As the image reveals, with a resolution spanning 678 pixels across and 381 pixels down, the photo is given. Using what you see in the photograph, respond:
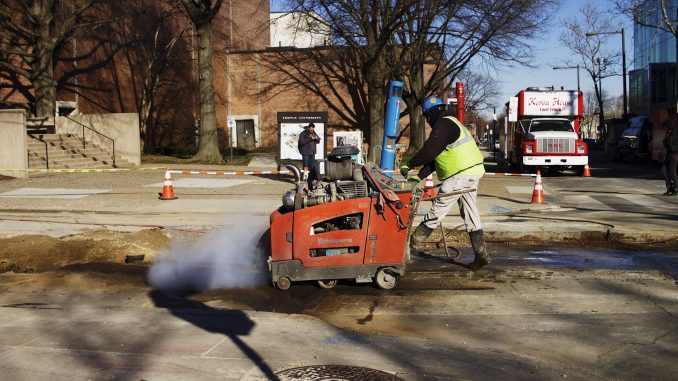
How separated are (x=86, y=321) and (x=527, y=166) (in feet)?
76.2

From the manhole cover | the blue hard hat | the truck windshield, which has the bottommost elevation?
the manhole cover

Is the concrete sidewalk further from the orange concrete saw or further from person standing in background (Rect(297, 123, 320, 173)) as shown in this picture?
the orange concrete saw

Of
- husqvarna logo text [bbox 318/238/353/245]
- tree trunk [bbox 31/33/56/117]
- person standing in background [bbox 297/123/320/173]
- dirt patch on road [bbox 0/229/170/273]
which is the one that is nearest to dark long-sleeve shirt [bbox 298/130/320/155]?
person standing in background [bbox 297/123/320/173]

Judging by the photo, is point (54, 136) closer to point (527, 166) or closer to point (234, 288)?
point (527, 166)

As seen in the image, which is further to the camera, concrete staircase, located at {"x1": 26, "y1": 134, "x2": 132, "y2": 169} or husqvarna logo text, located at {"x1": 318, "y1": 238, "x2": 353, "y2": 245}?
concrete staircase, located at {"x1": 26, "y1": 134, "x2": 132, "y2": 169}

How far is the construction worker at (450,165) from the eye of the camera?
293 inches

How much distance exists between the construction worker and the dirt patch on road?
3.78 metres

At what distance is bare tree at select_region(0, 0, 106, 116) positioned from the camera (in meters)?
26.4

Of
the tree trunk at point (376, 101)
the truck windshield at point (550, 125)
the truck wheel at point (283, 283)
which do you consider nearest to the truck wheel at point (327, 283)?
the truck wheel at point (283, 283)

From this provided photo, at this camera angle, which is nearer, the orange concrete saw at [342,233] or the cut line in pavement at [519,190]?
the orange concrete saw at [342,233]

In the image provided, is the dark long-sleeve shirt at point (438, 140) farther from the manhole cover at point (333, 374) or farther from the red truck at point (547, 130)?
the red truck at point (547, 130)

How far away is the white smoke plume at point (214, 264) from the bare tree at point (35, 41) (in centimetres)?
2013

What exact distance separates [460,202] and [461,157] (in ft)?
1.77

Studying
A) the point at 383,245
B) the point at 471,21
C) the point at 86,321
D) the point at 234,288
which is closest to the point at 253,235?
the point at 234,288
